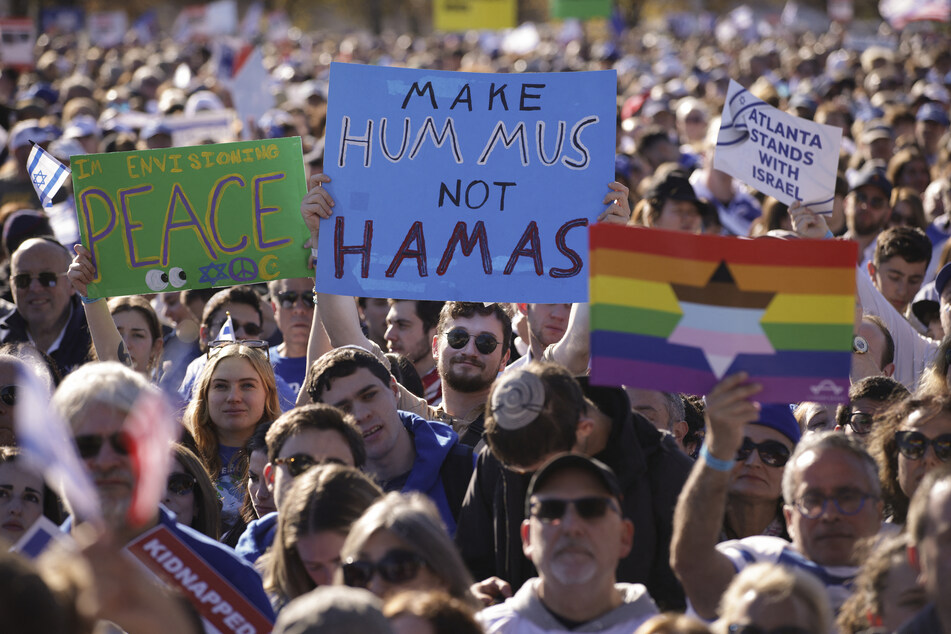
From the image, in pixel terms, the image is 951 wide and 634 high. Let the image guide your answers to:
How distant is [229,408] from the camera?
5469 mm

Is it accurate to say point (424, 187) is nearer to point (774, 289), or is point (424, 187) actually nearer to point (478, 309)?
point (478, 309)

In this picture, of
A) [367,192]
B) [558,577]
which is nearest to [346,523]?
[558,577]

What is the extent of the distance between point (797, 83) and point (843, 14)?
11.4 metres

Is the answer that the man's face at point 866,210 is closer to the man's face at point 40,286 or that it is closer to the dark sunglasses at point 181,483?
the man's face at point 40,286

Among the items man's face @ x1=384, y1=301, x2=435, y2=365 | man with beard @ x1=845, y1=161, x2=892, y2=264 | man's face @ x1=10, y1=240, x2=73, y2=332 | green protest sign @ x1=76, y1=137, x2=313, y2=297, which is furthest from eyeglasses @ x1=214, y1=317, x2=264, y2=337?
man with beard @ x1=845, y1=161, x2=892, y2=264

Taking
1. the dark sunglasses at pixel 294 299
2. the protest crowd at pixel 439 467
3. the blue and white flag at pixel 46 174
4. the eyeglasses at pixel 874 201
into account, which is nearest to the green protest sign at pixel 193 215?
the protest crowd at pixel 439 467

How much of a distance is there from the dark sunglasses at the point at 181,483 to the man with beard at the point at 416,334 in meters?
2.11

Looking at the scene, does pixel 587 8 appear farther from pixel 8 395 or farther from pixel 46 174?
pixel 8 395

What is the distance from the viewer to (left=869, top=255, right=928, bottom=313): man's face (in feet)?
23.3

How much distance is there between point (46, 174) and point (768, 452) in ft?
11.2

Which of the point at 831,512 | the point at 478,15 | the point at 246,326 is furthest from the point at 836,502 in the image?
the point at 478,15

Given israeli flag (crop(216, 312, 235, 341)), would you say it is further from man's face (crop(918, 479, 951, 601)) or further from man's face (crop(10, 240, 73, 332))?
man's face (crop(918, 479, 951, 601))

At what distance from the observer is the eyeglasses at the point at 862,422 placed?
485cm

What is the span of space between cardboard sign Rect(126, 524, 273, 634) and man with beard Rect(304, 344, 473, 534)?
1.22 metres
